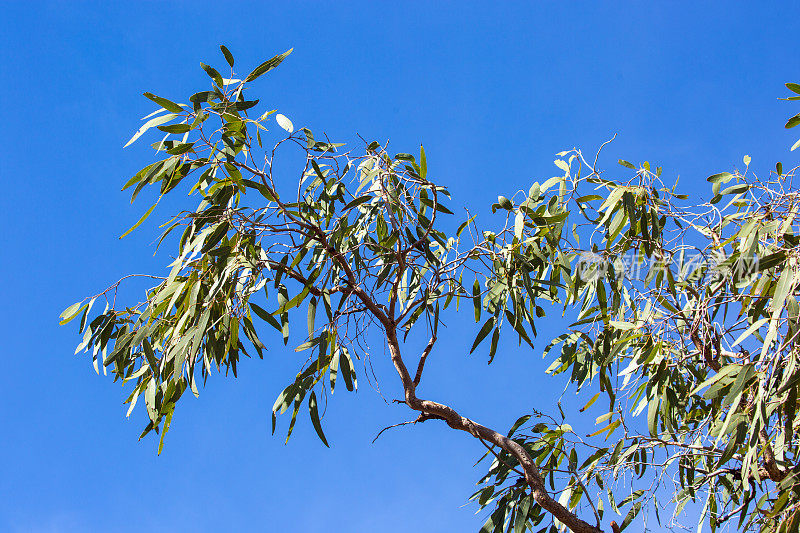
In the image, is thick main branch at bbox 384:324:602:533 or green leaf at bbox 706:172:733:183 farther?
green leaf at bbox 706:172:733:183

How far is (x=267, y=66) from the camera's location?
2111 millimetres

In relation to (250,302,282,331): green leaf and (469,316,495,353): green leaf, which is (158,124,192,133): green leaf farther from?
(469,316,495,353): green leaf

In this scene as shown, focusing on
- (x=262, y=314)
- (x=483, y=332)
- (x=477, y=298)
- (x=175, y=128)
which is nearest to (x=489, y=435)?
(x=483, y=332)

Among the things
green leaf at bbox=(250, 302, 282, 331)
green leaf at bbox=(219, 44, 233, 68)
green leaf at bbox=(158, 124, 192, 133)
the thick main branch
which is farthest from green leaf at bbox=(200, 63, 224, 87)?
the thick main branch

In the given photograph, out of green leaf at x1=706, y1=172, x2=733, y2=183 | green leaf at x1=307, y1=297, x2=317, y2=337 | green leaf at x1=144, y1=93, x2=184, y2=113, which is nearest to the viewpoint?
green leaf at x1=144, y1=93, x2=184, y2=113

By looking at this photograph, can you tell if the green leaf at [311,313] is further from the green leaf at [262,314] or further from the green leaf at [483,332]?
the green leaf at [483,332]

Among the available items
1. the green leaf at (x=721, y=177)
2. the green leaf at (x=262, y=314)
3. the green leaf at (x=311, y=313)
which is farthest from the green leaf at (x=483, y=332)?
the green leaf at (x=721, y=177)

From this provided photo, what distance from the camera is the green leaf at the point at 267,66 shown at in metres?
2.11

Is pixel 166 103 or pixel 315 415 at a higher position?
pixel 166 103

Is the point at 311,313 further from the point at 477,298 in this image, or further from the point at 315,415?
the point at 477,298

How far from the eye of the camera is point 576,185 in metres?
2.55

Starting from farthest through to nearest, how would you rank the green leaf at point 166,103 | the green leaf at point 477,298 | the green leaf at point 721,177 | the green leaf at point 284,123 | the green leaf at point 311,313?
the green leaf at point 477,298
the green leaf at point 721,177
the green leaf at point 311,313
the green leaf at point 284,123
the green leaf at point 166,103

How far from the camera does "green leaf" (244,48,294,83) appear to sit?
2.11 metres

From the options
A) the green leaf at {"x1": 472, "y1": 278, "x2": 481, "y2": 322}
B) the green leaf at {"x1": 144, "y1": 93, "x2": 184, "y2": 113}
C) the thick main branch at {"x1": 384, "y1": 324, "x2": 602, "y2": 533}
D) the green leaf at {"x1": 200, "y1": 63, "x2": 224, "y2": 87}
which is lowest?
the thick main branch at {"x1": 384, "y1": 324, "x2": 602, "y2": 533}
